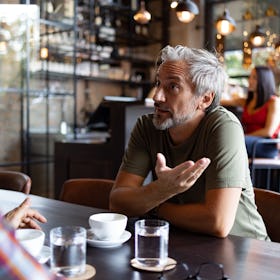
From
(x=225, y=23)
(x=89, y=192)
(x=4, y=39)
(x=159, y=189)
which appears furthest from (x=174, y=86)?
(x=4, y=39)

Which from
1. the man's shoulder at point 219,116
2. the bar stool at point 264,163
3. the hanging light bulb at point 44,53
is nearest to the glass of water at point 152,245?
the man's shoulder at point 219,116

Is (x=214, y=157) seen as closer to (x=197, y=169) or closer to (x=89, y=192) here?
(x=197, y=169)

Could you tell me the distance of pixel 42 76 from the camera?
5840 mm

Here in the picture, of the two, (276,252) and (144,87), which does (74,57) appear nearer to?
(144,87)

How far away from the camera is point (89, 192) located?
6.43ft

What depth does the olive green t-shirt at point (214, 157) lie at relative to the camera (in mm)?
1439

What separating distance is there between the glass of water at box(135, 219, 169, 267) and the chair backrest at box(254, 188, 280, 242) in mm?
697

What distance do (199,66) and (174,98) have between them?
0.16 meters

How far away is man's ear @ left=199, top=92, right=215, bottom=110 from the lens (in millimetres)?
1701

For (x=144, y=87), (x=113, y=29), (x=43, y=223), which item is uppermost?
(x=113, y=29)

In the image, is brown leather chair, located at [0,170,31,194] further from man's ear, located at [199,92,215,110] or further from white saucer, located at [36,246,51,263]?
white saucer, located at [36,246,51,263]

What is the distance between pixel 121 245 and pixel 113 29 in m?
6.15

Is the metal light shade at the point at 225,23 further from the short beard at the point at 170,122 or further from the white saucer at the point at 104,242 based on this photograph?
the white saucer at the point at 104,242

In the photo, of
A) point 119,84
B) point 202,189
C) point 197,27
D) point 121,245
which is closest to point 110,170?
point 202,189
